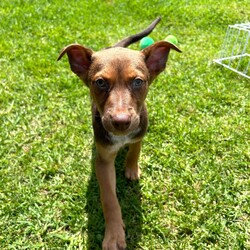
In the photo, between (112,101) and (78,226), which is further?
(78,226)

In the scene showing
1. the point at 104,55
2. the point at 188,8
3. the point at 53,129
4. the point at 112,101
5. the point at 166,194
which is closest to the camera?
the point at 112,101

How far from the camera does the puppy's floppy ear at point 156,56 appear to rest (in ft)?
11.0

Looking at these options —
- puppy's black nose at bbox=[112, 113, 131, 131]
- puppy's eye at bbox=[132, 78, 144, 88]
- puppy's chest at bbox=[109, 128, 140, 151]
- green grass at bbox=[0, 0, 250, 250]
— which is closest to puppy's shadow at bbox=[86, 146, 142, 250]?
green grass at bbox=[0, 0, 250, 250]

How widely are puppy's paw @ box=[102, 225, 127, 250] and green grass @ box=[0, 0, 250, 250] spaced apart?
126 millimetres

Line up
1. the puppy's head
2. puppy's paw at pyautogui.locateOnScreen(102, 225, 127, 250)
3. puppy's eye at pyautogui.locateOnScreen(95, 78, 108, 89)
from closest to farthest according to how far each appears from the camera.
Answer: the puppy's head < puppy's eye at pyautogui.locateOnScreen(95, 78, 108, 89) < puppy's paw at pyautogui.locateOnScreen(102, 225, 127, 250)

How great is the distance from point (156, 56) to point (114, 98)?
0.86m

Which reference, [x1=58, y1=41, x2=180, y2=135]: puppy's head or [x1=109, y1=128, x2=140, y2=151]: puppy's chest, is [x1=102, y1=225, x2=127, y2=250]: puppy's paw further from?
[x1=58, y1=41, x2=180, y2=135]: puppy's head

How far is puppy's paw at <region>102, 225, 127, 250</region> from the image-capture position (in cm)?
310

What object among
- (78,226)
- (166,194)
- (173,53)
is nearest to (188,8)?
(173,53)

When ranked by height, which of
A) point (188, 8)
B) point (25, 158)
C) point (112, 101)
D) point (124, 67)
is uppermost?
point (124, 67)

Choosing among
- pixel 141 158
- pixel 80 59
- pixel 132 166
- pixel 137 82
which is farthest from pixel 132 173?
pixel 80 59

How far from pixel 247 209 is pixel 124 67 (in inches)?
80.4

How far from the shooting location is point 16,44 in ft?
21.6

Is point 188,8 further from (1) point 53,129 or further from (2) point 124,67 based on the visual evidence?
(2) point 124,67
